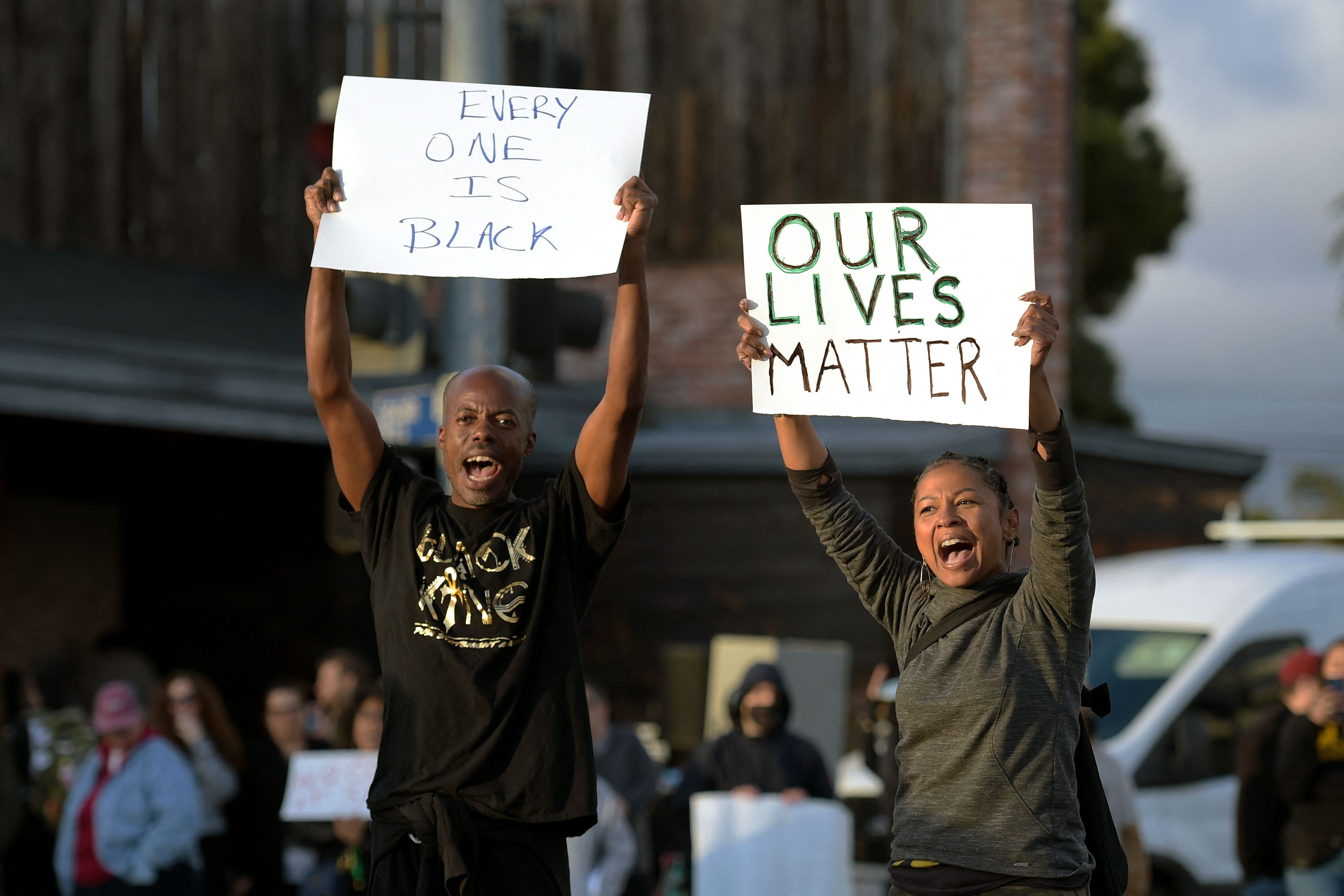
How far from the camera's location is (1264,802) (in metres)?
7.81

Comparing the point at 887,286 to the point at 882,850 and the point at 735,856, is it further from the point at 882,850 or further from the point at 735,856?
the point at 882,850

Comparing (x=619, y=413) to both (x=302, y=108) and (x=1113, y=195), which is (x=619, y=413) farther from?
(x=1113, y=195)

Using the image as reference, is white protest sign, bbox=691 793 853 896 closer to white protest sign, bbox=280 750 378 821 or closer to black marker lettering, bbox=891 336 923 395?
white protest sign, bbox=280 750 378 821

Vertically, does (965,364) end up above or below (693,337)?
below

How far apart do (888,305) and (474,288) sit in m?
3.00

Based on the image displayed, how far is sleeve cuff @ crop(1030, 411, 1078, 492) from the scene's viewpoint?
362 cm

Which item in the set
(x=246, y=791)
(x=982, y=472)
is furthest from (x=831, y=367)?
(x=246, y=791)

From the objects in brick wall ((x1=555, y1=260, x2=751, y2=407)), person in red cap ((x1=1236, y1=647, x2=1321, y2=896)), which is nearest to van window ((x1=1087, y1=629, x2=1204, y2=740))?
person in red cap ((x1=1236, y1=647, x2=1321, y2=896))

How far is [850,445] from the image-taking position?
13453 millimetres

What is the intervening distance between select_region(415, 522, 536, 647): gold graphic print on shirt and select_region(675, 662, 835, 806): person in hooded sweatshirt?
4.21 meters

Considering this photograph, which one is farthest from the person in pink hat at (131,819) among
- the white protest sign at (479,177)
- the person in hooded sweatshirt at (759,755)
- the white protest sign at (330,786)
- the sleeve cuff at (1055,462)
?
the sleeve cuff at (1055,462)

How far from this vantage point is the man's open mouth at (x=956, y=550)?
3795 millimetres

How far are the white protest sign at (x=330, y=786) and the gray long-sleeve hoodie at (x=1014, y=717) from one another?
164 inches

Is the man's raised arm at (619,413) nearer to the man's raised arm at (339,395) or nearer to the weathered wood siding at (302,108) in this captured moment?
the man's raised arm at (339,395)
